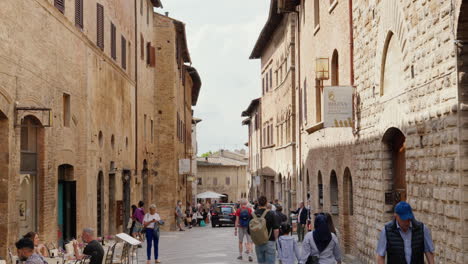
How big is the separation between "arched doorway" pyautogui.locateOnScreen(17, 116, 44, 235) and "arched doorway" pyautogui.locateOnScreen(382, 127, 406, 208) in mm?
7477

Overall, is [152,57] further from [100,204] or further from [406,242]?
[406,242]

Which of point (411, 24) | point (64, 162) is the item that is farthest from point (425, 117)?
point (64, 162)

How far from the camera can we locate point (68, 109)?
19.4 m

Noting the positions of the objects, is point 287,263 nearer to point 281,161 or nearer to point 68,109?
point 68,109

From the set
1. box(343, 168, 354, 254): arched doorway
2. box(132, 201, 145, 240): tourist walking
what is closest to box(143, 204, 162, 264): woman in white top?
box(343, 168, 354, 254): arched doorway

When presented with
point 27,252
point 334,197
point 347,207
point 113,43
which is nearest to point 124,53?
point 113,43

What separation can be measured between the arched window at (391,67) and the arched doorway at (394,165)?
923 mm

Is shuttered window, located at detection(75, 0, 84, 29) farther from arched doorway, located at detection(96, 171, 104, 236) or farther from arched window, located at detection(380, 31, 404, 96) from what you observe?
arched window, located at detection(380, 31, 404, 96)

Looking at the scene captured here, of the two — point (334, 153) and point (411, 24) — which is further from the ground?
point (411, 24)

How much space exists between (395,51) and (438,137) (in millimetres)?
3407

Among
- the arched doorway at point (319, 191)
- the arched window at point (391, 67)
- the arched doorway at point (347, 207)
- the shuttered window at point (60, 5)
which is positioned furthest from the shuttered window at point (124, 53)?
the arched window at point (391, 67)

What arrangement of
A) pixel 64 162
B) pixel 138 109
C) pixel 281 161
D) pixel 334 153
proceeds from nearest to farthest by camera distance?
pixel 64 162, pixel 334 153, pixel 138 109, pixel 281 161

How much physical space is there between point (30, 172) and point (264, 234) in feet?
18.8

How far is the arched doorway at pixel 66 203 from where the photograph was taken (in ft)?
63.7
